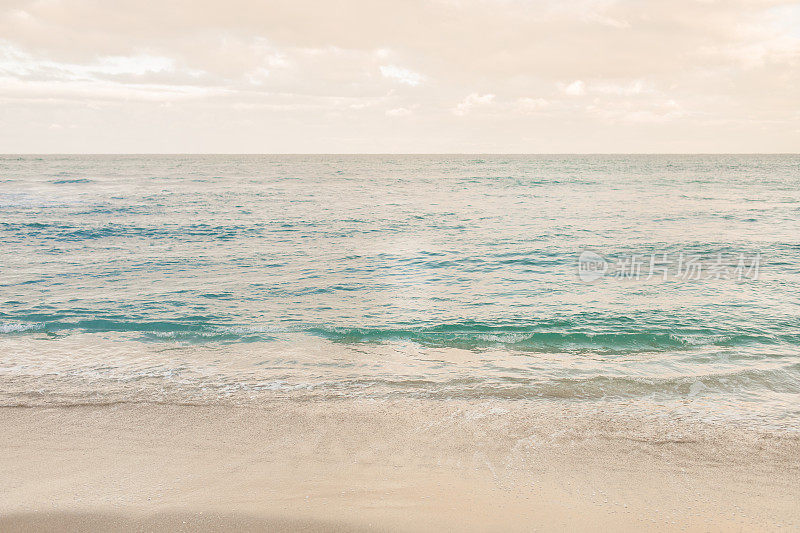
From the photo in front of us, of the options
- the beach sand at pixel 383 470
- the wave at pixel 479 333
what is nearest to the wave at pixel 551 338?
the wave at pixel 479 333

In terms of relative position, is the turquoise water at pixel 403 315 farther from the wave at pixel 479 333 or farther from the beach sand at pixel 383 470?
the beach sand at pixel 383 470

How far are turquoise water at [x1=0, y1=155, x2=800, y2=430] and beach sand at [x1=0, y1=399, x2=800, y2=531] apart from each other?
684mm

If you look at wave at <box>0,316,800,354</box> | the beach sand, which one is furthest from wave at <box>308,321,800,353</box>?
the beach sand

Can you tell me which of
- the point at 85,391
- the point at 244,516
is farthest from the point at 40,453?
the point at 244,516

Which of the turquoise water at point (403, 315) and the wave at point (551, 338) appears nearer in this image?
the turquoise water at point (403, 315)

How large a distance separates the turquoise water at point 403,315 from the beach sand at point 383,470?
2.24ft

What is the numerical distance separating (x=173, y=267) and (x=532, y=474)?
47.8ft

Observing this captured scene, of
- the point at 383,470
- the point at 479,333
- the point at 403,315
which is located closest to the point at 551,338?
the point at 479,333

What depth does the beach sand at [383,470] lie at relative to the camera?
4652 millimetres

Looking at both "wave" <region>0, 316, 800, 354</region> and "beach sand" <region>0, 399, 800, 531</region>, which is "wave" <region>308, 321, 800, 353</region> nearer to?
Answer: "wave" <region>0, 316, 800, 354</region>

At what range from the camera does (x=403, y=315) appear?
11.7 m

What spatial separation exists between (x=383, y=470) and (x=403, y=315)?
6356mm

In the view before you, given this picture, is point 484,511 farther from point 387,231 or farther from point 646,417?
point 387,231

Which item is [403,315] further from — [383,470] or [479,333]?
[383,470]
